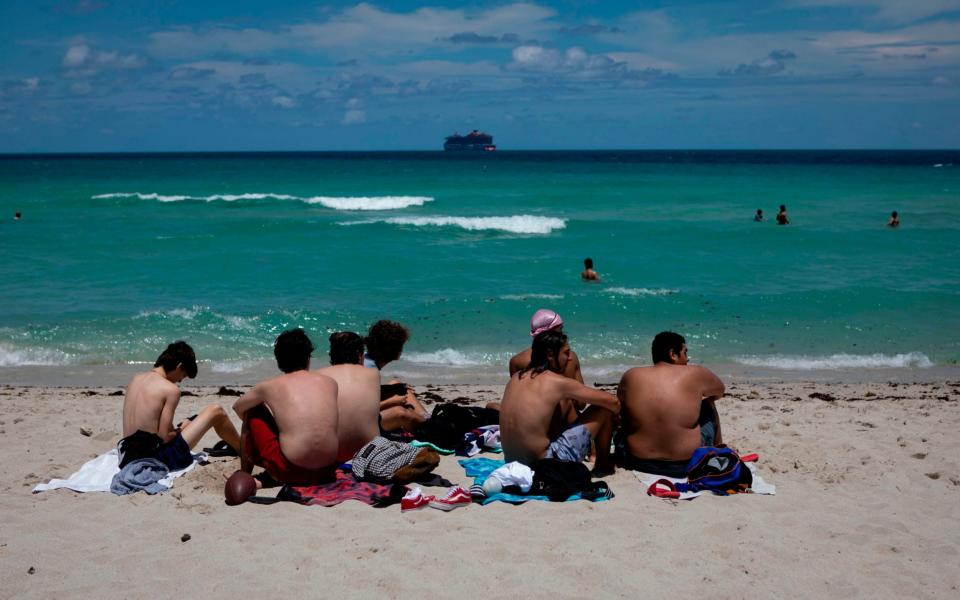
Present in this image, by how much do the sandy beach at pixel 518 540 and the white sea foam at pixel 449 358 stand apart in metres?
4.70

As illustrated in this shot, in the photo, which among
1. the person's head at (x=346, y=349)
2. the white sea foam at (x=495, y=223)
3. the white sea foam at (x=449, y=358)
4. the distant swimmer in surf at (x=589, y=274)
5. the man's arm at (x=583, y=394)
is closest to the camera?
the man's arm at (x=583, y=394)

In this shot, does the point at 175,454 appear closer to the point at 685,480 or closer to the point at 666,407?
the point at 666,407

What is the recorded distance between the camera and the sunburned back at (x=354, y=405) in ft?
19.1

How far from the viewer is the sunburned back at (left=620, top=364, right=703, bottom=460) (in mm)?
5672

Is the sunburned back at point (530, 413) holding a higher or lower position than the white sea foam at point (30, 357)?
higher

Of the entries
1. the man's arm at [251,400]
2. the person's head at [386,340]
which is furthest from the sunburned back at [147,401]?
the person's head at [386,340]

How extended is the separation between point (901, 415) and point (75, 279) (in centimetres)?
1514

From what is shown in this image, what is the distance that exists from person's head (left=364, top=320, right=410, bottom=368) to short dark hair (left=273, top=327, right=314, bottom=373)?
924 mm

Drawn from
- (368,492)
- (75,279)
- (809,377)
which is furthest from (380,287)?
(368,492)

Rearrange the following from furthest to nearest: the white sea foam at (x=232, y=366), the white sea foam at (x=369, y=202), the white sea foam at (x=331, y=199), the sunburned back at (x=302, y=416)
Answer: the white sea foam at (x=331, y=199) → the white sea foam at (x=369, y=202) → the white sea foam at (x=232, y=366) → the sunburned back at (x=302, y=416)

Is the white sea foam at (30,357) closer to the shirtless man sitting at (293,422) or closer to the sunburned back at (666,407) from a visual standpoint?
the shirtless man sitting at (293,422)

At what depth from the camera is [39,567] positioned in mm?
4398

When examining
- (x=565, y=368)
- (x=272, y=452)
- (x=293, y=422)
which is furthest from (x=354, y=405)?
(x=565, y=368)

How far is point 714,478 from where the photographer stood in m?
5.52
